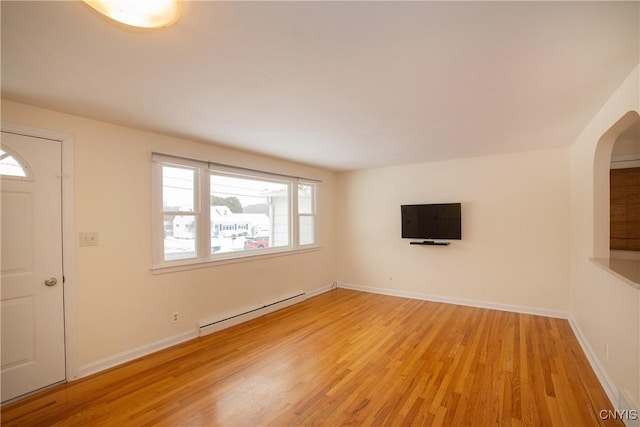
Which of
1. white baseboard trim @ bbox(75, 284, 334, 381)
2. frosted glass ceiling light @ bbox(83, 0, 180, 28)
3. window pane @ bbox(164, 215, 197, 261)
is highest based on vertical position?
frosted glass ceiling light @ bbox(83, 0, 180, 28)

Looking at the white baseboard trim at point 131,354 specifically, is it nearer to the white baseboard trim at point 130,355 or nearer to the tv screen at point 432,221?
the white baseboard trim at point 130,355

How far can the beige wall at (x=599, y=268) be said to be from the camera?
194 cm

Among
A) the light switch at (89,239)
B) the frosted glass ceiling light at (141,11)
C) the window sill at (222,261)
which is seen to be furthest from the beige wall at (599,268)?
the light switch at (89,239)

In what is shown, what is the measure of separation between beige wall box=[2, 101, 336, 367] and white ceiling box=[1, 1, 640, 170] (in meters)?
0.23

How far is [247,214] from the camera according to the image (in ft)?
14.5

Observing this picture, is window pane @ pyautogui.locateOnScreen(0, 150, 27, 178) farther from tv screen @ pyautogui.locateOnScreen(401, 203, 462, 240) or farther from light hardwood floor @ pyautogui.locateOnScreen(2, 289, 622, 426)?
tv screen @ pyautogui.locateOnScreen(401, 203, 462, 240)

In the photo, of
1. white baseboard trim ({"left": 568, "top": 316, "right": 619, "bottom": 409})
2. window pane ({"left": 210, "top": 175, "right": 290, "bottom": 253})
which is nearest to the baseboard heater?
window pane ({"left": 210, "top": 175, "right": 290, "bottom": 253})

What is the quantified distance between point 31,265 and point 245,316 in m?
2.39

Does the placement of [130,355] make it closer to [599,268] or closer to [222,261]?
[222,261]

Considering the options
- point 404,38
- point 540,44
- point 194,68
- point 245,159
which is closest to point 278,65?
point 194,68

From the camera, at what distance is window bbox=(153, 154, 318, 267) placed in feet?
11.0

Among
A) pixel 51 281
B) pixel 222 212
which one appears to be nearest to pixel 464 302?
pixel 222 212

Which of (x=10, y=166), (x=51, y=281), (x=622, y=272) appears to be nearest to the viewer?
Answer: (x=622, y=272)

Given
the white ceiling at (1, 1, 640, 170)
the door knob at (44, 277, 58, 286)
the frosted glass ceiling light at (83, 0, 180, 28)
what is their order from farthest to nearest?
the door knob at (44, 277, 58, 286) → the white ceiling at (1, 1, 640, 170) → the frosted glass ceiling light at (83, 0, 180, 28)
